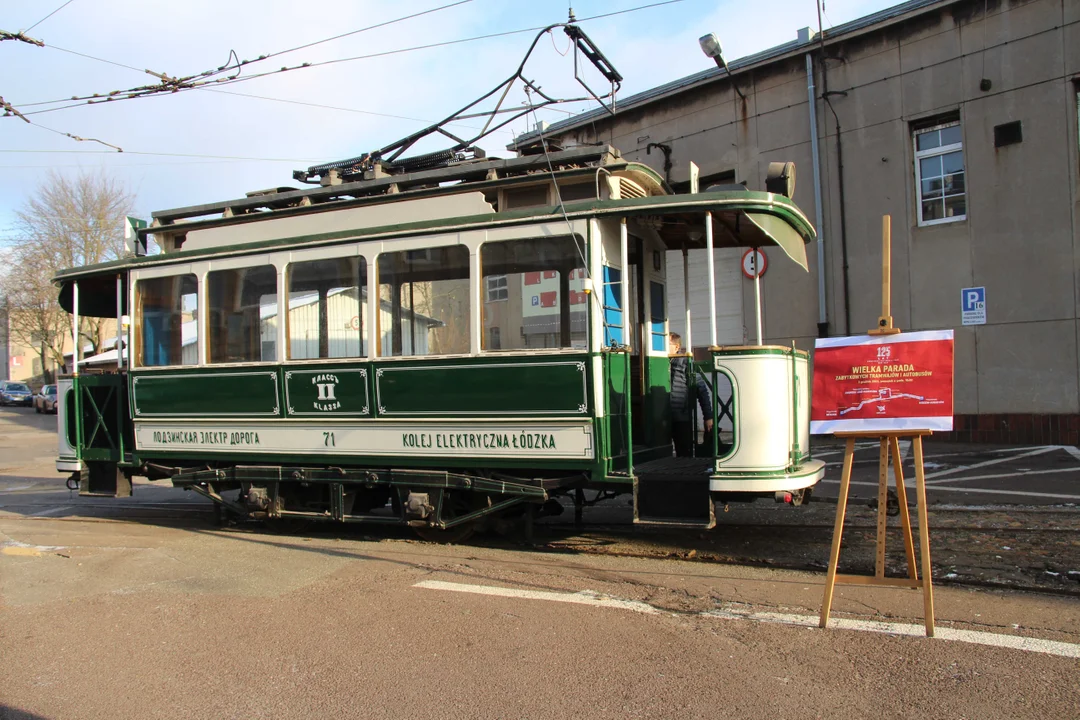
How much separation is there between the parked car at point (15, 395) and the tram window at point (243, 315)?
129 feet

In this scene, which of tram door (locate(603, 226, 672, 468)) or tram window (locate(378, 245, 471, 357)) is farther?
tram window (locate(378, 245, 471, 357))

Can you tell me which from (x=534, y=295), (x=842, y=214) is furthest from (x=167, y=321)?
Result: (x=842, y=214)

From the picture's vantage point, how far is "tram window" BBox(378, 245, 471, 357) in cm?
677

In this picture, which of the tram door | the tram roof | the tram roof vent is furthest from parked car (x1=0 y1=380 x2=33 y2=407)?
the tram roof vent

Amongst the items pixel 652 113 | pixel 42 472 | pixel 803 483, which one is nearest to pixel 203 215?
pixel 803 483

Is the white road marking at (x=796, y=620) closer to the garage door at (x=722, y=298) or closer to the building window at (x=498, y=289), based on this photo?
the building window at (x=498, y=289)

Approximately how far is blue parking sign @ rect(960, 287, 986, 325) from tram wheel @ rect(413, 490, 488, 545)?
9.72 m

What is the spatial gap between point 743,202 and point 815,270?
9.23 m

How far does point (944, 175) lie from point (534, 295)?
32.8 ft

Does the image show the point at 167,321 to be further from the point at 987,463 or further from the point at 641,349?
the point at 987,463

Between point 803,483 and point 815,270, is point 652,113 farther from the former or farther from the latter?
point 803,483

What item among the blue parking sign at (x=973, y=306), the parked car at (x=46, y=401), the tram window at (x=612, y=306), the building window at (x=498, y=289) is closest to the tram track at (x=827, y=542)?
the tram window at (x=612, y=306)

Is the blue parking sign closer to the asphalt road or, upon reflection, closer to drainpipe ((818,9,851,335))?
drainpipe ((818,9,851,335))

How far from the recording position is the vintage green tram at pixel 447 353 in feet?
20.5
